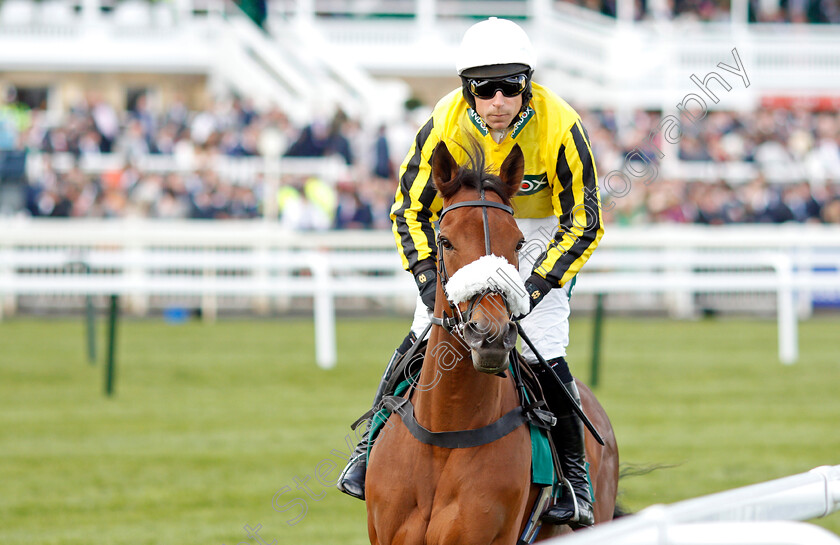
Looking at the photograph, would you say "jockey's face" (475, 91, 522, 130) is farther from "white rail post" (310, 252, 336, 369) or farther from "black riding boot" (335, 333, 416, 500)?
"white rail post" (310, 252, 336, 369)

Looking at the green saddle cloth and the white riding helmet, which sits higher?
the white riding helmet

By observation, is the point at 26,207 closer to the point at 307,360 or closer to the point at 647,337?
the point at 307,360

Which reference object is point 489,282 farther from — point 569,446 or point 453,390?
point 569,446

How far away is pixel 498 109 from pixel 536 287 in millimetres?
606

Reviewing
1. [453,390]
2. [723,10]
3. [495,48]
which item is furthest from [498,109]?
[723,10]

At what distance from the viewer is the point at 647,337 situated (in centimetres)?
1347

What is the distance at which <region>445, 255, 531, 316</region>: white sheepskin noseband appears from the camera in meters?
3.28

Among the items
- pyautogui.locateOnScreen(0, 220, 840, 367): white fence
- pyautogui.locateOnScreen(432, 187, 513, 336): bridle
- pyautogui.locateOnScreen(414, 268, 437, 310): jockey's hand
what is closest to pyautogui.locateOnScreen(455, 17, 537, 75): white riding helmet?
pyautogui.locateOnScreen(432, 187, 513, 336): bridle

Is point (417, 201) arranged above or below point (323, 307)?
above

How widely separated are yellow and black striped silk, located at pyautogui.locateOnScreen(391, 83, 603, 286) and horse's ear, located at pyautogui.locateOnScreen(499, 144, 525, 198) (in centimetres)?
26

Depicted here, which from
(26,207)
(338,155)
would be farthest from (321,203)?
(26,207)

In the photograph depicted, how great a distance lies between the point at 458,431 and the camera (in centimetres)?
362

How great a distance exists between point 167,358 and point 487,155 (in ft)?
25.4

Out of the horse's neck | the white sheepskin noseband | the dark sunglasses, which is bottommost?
the horse's neck
